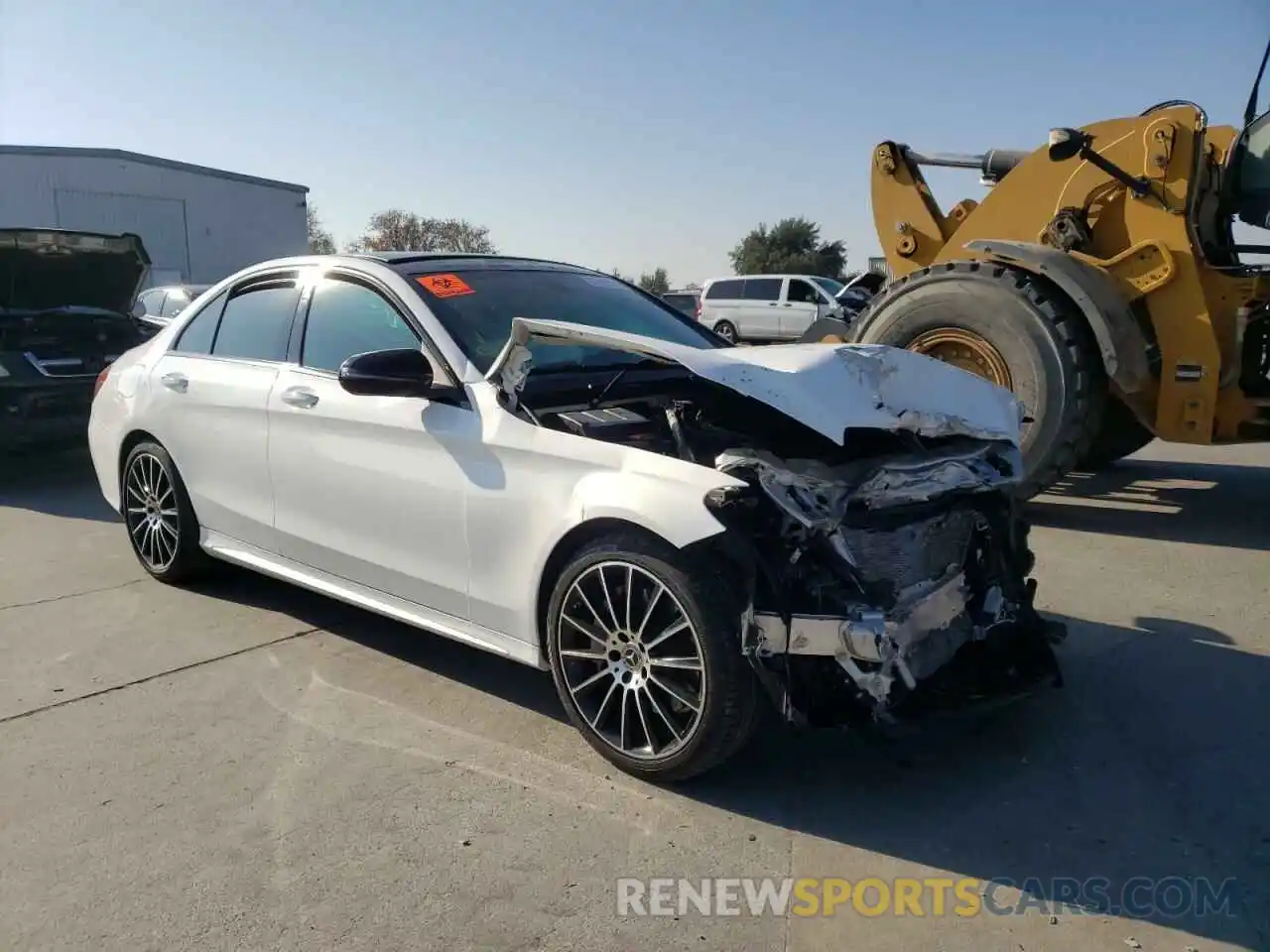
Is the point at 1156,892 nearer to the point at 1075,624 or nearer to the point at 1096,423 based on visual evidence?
the point at 1075,624

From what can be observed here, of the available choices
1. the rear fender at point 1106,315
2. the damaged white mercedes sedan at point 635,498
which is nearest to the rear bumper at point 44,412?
the damaged white mercedes sedan at point 635,498

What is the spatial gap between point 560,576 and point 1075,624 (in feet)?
8.64

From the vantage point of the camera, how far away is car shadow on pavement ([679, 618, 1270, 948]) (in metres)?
2.75

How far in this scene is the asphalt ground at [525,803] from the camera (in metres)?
2.59

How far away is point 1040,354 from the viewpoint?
244 inches

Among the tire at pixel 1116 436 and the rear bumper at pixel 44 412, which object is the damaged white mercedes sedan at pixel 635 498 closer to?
the tire at pixel 1116 436

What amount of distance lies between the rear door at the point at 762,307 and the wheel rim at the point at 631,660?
2159 cm

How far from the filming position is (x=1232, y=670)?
13.5 ft

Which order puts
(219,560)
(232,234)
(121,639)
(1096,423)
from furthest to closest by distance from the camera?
(232,234)
(1096,423)
(219,560)
(121,639)

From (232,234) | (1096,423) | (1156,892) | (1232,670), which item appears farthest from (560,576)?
(232,234)

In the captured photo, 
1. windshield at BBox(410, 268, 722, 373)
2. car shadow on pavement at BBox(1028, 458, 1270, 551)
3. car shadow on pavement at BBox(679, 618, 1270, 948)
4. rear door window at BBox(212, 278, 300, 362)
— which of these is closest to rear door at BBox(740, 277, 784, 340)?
car shadow on pavement at BBox(1028, 458, 1270, 551)

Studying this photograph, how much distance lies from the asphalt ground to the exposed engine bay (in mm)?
338

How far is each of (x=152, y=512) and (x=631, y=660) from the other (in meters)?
3.33

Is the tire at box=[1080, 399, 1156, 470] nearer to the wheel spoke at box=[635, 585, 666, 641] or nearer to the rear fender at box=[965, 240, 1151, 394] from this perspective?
the rear fender at box=[965, 240, 1151, 394]
